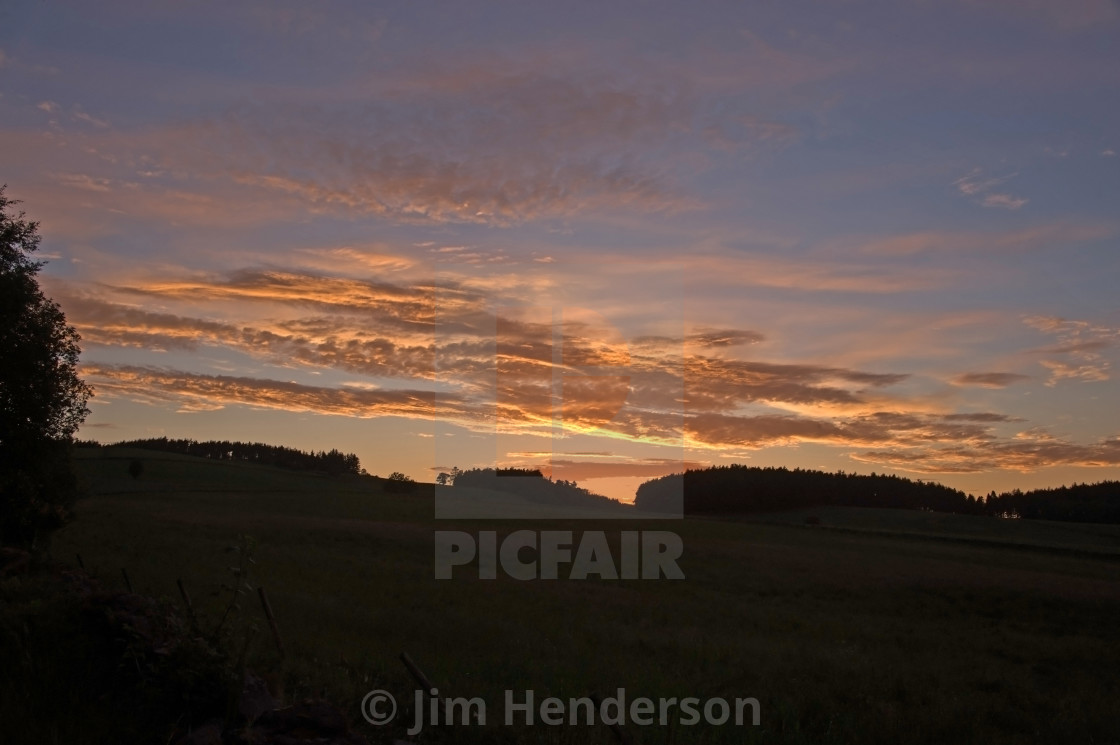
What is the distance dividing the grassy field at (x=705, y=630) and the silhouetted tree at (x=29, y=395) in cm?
224

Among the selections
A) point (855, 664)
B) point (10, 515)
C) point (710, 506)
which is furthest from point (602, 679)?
point (710, 506)

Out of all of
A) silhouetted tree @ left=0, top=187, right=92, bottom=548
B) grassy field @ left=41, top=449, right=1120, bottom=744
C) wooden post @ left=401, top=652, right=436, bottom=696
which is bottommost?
grassy field @ left=41, top=449, right=1120, bottom=744

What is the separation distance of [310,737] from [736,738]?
7.12 metres

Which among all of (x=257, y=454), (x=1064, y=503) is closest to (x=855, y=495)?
(x=1064, y=503)

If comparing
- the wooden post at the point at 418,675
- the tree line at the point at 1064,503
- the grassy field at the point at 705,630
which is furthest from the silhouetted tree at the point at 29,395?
the tree line at the point at 1064,503

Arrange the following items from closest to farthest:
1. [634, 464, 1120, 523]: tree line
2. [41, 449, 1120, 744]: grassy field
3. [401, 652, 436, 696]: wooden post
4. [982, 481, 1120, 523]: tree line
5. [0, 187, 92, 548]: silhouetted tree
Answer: [401, 652, 436, 696]: wooden post, [41, 449, 1120, 744]: grassy field, [0, 187, 92, 548]: silhouetted tree, [982, 481, 1120, 523]: tree line, [634, 464, 1120, 523]: tree line

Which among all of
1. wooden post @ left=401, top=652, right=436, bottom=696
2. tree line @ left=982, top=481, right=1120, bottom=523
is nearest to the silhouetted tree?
wooden post @ left=401, top=652, right=436, bottom=696

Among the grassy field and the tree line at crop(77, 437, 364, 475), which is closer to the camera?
the grassy field

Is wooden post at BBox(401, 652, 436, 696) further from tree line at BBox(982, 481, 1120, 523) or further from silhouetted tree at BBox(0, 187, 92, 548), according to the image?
tree line at BBox(982, 481, 1120, 523)

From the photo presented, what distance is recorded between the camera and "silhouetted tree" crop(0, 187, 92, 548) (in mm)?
25203

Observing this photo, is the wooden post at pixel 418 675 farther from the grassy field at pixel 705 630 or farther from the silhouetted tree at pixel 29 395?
the silhouetted tree at pixel 29 395

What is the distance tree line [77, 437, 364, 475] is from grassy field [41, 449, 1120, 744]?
9019cm

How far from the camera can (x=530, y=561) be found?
37188 mm

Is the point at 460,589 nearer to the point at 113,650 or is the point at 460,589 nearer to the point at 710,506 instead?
the point at 113,650
